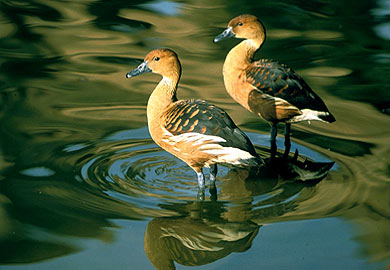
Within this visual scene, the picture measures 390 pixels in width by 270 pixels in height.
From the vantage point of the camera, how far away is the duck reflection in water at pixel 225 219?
5.05 meters

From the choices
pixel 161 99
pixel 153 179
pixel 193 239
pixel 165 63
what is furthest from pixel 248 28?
pixel 193 239

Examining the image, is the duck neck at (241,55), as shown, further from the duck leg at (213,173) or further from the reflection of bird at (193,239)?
the reflection of bird at (193,239)

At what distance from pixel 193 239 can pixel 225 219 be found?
444mm

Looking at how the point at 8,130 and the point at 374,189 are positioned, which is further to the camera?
the point at 8,130

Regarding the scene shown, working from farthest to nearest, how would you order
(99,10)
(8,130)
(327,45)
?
1. (99,10)
2. (327,45)
3. (8,130)

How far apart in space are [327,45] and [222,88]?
2423mm

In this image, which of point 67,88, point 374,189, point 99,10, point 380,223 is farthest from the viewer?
point 99,10

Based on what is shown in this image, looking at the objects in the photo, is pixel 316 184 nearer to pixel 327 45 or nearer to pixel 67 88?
pixel 67 88

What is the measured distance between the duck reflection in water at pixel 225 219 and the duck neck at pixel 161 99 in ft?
2.96

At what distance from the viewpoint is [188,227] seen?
5.43m

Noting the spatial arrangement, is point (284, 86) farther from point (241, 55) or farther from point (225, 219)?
point (225, 219)

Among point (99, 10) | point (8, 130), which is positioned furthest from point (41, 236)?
point (99, 10)

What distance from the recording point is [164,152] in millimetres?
6973

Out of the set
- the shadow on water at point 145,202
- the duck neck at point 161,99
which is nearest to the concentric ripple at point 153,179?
the shadow on water at point 145,202
